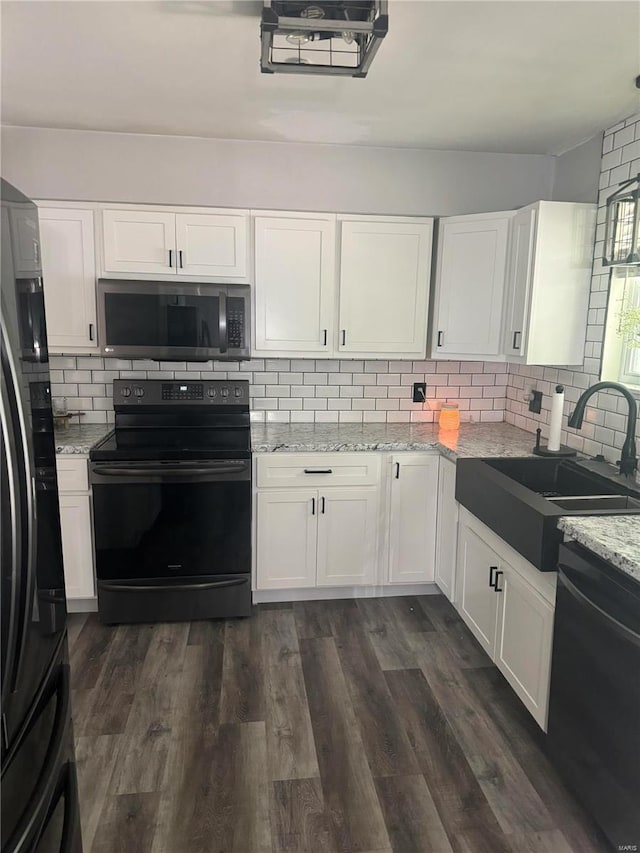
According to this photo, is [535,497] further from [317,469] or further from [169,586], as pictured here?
[169,586]

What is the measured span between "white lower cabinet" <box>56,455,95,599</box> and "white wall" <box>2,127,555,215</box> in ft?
4.67

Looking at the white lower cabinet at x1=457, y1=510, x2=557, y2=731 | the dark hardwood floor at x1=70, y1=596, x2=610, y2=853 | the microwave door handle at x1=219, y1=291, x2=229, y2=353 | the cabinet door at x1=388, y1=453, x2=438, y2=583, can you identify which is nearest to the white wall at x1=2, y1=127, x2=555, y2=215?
the microwave door handle at x1=219, y1=291, x2=229, y2=353

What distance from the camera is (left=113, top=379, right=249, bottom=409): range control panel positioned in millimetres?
3113

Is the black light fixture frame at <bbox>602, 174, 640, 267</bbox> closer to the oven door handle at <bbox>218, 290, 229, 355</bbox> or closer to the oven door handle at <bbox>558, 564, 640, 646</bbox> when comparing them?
the oven door handle at <bbox>558, 564, 640, 646</bbox>

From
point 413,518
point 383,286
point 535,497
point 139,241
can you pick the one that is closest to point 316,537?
point 413,518

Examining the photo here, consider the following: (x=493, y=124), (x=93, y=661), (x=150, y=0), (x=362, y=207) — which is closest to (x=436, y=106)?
(x=493, y=124)

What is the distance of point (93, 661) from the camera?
258 cm

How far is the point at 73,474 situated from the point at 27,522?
1.95 metres

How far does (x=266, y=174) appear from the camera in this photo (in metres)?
3.03

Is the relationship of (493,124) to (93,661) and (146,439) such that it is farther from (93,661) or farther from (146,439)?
Result: (93,661)

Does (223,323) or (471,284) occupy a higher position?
(471,284)

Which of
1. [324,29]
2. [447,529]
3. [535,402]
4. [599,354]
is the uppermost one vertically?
[324,29]

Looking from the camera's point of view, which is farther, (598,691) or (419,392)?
(419,392)

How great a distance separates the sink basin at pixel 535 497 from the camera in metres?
1.91
